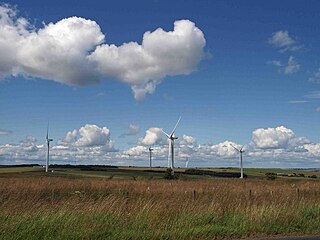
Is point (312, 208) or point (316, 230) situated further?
point (312, 208)

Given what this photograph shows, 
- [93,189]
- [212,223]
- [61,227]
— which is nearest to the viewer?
[61,227]

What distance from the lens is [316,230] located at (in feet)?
47.9

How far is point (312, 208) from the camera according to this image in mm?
17359

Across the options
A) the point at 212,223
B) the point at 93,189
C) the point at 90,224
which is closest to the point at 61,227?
the point at 90,224

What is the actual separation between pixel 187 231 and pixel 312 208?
23.0ft

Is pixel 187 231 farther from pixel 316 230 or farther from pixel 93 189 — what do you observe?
Result: pixel 93 189

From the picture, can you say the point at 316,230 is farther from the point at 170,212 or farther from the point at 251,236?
the point at 170,212

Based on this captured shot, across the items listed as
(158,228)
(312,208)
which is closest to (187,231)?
(158,228)

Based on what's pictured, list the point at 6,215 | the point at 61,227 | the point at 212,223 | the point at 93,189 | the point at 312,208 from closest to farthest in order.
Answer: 1. the point at 61,227
2. the point at 6,215
3. the point at 212,223
4. the point at 312,208
5. the point at 93,189

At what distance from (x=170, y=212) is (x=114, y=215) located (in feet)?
6.86

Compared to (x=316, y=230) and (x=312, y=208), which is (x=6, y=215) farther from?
(x=312, y=208)

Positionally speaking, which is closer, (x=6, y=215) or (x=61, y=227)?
(x=61, y=227)

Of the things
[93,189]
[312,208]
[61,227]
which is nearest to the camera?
[61,227]

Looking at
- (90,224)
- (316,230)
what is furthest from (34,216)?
(316,230)
